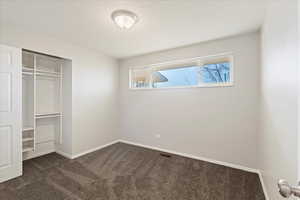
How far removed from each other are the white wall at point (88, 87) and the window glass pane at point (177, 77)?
135 cm

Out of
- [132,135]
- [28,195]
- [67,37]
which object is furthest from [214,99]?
[28,195]

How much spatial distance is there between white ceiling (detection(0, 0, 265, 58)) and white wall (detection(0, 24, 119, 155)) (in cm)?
20

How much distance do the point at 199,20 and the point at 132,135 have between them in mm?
3186

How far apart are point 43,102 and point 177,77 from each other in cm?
314

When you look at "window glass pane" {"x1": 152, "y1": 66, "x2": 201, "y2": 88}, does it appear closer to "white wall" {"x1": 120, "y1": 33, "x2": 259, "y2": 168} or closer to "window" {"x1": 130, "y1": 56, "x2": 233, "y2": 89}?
"window" {"x1": 130, "y1": 56, "x2": 233, "y2": 89}

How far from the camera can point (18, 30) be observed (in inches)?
92.0

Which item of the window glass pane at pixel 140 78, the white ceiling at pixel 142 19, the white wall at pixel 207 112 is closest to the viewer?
the white ceiling at pixel 142 19

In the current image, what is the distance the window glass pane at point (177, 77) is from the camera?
312cm

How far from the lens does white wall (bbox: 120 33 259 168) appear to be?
8.15ft

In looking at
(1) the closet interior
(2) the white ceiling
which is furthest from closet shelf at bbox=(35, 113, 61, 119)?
(2) the white ceiling

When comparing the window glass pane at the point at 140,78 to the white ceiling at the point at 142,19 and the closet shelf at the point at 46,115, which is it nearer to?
the white ceiling at the point at 142,19

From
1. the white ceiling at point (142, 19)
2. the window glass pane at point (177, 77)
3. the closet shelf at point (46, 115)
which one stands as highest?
the white ceiling at point (142, 19)

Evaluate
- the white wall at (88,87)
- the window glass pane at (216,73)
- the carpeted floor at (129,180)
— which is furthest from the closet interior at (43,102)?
the window glass pane at (216,73)

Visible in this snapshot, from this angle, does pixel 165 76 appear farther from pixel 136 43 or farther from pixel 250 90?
pixel 250 90
